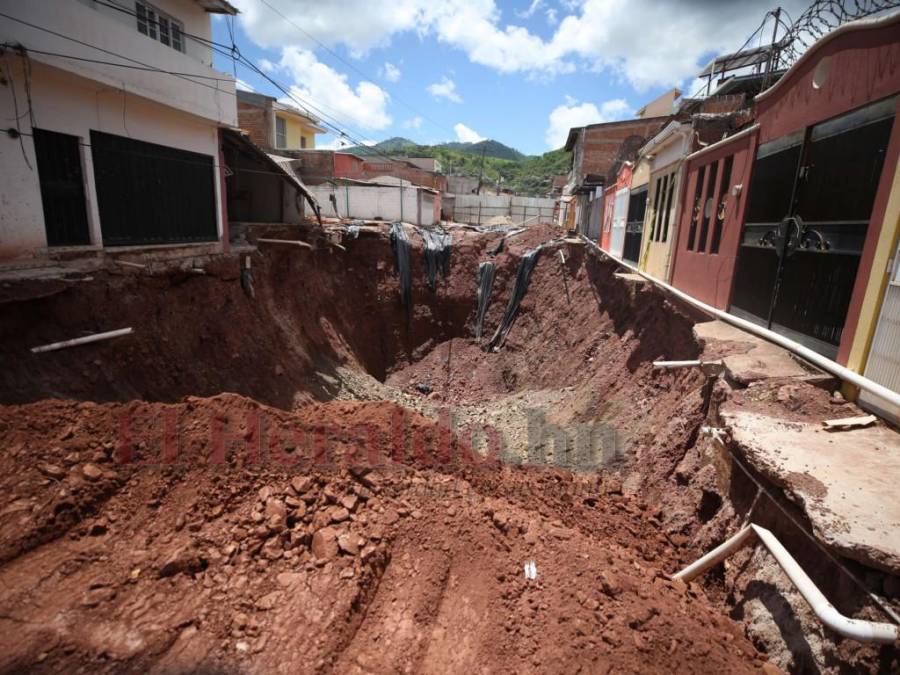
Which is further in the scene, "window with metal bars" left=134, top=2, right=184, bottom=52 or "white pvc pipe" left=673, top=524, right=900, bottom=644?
"window with metal bars" left=134, top=2, right=184, bottom=52

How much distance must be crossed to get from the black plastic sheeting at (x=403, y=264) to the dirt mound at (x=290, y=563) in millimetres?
11304

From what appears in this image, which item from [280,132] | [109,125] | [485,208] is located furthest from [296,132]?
[109,125]

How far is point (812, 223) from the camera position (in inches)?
194

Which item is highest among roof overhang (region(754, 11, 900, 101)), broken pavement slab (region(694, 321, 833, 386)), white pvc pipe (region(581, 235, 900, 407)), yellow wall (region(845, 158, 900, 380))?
roof overhang (region(754, 11, 900, 101))

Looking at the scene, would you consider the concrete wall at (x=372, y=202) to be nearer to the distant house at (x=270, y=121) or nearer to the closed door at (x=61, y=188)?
the distant house at (x=270, y=121)

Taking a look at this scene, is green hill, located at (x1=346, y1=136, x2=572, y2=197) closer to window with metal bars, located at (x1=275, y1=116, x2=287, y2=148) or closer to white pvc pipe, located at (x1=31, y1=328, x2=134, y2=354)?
window with metal bars, located at (x1=275, y1=116, x2=287, y2=148)

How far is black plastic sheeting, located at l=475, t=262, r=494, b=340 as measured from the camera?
1633 cm

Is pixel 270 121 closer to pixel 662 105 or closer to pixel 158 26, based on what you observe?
pixel 158 26

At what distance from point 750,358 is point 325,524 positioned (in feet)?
15.2

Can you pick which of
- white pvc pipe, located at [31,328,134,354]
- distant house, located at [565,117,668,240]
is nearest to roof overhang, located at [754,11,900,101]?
white pvc pipe, located at [31,328,134,354]

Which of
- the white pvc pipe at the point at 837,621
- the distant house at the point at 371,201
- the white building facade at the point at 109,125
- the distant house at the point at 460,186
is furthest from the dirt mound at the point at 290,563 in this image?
the distant house at the point at 460,186

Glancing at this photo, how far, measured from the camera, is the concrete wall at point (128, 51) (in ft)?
21.4

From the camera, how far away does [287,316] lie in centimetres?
1166

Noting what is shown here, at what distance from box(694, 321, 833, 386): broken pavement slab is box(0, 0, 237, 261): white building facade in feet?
31.7
